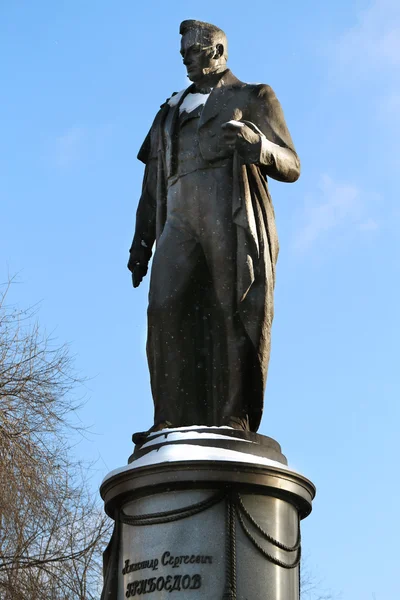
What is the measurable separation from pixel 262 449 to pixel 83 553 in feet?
29.2

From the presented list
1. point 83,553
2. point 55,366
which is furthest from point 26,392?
point 83,553

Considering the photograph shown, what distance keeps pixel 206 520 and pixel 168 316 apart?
1.51 m

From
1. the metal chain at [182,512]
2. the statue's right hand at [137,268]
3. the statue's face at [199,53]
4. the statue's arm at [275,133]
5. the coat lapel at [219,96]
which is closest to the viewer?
the metal chain at [182,512]

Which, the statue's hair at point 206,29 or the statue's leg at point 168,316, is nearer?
the statue's leg at point 168,316

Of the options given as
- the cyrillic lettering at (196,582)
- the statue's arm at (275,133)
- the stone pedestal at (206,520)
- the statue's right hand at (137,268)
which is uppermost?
the statue's arm at (275,133)

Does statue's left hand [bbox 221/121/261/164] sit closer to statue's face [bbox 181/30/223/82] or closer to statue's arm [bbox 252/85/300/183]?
statue's arm [bbox 252/85/300/183]

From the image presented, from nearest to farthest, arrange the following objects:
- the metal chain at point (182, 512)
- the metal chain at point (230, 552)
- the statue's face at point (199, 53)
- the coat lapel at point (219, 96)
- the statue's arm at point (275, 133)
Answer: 1. the metal chain at point (230, 552)
2. the metal chain at point (182, 512)
3. the statue's arm at point (275, 133)
4. the coat lapel at point (219, 96)
5. the statue's face at point (199, 53)

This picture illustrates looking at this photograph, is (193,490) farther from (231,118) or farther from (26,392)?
(26,392)

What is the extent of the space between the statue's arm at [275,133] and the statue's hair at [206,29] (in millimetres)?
463

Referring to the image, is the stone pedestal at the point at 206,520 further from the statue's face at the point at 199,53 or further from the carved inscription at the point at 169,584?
the statue's face at the point at 199,53

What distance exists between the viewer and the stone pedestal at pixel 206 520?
21.5 feet

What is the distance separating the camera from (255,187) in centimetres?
784

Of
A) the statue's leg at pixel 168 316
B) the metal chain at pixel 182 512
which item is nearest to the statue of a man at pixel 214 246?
the statue's leg at pixel 168 316

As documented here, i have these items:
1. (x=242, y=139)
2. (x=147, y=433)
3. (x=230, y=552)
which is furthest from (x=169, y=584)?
(x=242, y=139)
